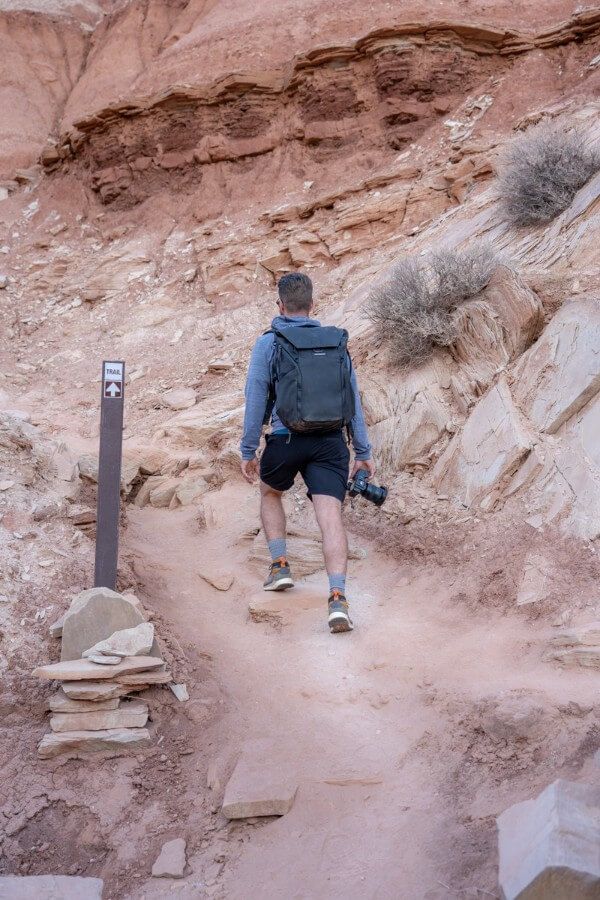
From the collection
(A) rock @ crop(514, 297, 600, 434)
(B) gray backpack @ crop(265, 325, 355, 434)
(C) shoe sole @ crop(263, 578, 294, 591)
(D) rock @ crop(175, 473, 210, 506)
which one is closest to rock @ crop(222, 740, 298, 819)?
(C) shoe sole @ crop(263, 578, 294, 591)

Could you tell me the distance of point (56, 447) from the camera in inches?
242

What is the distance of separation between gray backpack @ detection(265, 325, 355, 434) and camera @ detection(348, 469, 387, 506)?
441 mm

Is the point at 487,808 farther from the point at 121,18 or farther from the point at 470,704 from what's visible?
the point at 121,18

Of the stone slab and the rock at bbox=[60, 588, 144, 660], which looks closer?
the stone slab

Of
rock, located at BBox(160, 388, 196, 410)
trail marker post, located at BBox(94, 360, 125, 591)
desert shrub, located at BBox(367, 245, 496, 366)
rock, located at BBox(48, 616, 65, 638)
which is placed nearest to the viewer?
rock, located at BBox(48, 616, 65, 638)

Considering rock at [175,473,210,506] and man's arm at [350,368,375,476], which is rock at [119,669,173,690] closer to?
man's arm at [350,368,375,476]

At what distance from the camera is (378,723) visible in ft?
11.1

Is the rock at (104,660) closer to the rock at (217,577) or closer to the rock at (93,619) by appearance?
the rock at (93,619)

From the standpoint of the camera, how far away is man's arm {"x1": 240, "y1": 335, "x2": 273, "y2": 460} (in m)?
4.38

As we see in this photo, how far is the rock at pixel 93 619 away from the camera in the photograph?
3584 mm

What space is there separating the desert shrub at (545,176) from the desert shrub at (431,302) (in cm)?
115

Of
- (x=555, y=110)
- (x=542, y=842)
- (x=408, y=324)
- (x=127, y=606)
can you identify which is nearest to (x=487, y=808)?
(x=542, y=842)

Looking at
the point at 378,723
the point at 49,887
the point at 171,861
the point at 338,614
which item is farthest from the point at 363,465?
the point at 49,887

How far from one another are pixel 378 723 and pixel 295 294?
236 cm
